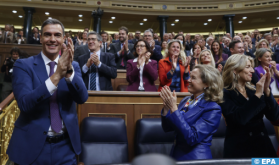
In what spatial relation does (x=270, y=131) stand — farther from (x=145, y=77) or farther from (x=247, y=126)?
(x=145, y=77)

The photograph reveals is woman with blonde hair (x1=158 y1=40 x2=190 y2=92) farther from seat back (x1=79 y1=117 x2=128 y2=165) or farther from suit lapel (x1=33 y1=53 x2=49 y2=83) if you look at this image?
suit lapel (x1=33 y1=53 x2=49 y2=83)

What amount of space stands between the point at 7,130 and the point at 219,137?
6.34ft

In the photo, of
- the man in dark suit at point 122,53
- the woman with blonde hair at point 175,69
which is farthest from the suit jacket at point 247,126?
the man in dark suit at point 122,53

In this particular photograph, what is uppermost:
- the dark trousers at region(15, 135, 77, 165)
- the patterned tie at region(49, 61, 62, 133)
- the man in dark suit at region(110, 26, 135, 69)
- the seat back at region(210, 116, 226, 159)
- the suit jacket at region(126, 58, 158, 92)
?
the man in dark suit at region(110, 26, 135, 69)

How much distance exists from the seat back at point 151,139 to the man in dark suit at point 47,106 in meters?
0.80

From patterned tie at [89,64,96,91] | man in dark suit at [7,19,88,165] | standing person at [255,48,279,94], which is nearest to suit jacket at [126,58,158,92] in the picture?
patterned tie at [89,64,96,91]

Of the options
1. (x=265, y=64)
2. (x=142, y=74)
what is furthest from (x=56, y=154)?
(x=265, y=64)

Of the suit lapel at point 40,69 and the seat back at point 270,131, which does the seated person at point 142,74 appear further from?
the suit lapel at point 40,69

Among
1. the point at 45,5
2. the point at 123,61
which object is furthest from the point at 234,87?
the point at 45,5

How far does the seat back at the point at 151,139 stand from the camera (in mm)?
1764

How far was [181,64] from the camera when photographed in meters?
2.46

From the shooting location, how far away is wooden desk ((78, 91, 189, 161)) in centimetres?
198

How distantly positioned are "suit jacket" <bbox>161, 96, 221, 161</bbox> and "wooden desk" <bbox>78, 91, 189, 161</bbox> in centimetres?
81

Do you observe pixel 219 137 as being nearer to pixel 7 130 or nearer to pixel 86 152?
pixel 86 152
